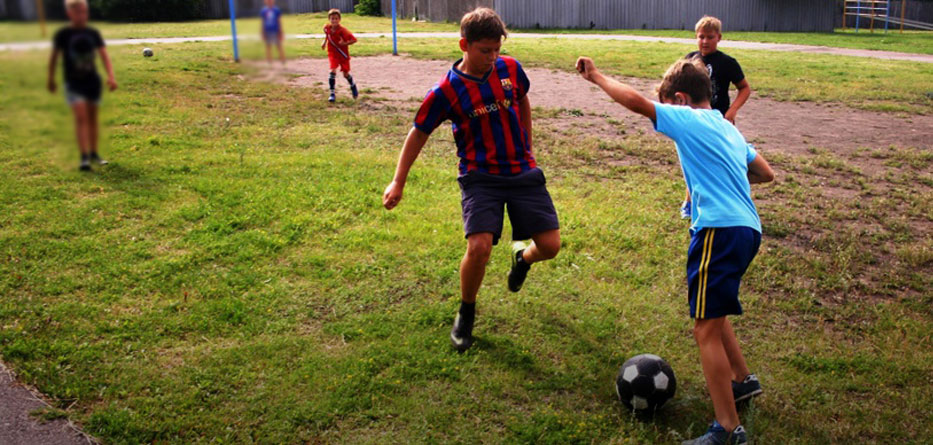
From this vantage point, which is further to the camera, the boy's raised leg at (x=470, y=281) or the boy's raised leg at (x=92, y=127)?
the boy's raised leg at (x=470, y=281)

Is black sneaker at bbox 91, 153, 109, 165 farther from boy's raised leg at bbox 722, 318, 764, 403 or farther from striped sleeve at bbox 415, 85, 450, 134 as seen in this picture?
boy's raised leg at bbox 722, 318, 764, 403

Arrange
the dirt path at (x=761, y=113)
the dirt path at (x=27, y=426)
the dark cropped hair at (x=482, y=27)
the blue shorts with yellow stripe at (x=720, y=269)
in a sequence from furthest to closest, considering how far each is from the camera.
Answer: the dirt path at (x=761, y=113)
the dark cropped hair at (x=482, y=27)
the dirt path at (x=27, y=426)
the blue shorts with yellow stripe at (x=720, y=269)

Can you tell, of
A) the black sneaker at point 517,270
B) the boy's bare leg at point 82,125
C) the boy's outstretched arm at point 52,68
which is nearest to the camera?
the boy's outstretched arm at point 52,68

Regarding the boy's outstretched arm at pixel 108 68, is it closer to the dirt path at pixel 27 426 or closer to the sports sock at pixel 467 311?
the dirt path at pixel 27 426

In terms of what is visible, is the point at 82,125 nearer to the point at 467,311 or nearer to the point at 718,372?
the point at 718,372

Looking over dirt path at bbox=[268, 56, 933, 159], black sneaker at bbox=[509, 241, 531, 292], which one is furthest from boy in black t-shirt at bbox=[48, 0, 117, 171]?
dirt path at bbox=[268, 56, 933, 159]

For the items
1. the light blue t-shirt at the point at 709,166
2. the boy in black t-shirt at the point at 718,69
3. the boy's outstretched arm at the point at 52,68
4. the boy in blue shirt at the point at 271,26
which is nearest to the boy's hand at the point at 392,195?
the light blue t-shirt at the point at 709,166

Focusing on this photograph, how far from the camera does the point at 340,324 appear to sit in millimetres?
4688

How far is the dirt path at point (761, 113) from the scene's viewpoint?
32.3 ft

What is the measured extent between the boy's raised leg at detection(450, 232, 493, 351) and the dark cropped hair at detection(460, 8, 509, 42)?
111cm

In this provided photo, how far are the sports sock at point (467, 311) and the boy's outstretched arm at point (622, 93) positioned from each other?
5.30 ft

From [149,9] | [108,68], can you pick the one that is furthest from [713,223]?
[108,68]

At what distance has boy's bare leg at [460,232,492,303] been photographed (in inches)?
167

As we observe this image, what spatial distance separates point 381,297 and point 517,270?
0.96 metres
